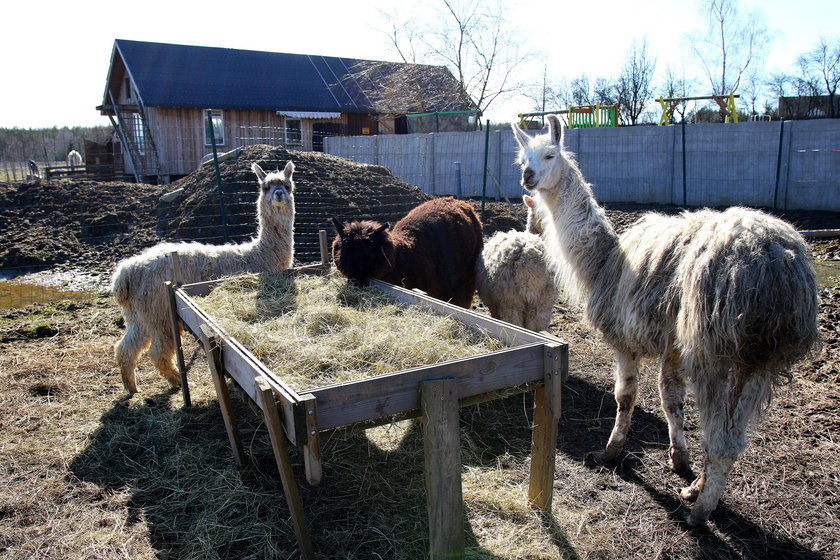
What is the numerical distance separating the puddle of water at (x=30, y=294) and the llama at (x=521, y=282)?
6391 millimetres

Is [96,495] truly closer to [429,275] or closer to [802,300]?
[429,275]

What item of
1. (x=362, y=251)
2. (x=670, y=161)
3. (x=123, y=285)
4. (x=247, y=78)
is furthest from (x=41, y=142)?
(x=362, y=251)

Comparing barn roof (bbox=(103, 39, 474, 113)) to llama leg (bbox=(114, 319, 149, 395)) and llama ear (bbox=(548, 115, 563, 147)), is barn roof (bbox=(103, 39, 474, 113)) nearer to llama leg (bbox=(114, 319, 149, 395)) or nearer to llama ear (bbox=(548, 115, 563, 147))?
llama leg (bbox=(114, 319, 149, 395))

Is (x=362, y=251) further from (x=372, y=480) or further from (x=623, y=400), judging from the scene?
(x=623, y=400)

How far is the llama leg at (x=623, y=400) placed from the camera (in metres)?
3.89

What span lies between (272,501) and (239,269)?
3082mm

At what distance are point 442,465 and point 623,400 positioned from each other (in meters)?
1.80

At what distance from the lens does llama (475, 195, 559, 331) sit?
5.38m

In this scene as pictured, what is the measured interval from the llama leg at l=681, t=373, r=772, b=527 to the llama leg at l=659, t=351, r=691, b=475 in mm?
586

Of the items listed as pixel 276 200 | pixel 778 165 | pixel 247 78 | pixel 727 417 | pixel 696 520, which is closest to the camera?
pixel 727 417

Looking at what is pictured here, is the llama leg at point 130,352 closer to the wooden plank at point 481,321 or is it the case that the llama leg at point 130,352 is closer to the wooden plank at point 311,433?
the wooden plank at point 481,321

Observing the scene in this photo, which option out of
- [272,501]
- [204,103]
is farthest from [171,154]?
[272,501]

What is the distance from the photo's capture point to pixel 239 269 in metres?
5.95

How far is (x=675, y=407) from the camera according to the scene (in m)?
3.72
